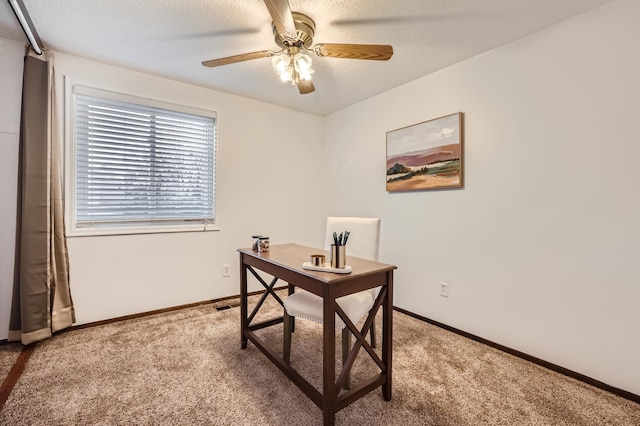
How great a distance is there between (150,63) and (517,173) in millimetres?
3137

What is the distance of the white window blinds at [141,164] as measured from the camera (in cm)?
249

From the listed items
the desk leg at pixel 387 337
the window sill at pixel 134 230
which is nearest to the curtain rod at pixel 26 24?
the window sill at pixel 134 230

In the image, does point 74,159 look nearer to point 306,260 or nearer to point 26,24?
point 26,24

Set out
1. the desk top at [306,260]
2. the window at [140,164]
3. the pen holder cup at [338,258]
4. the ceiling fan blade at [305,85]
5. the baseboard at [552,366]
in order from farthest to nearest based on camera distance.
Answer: the window at [140,164] → the ceiling fan blade at [305,85] → the baseboard at [552,366] → the pen holder cup at [338,258] → the desk top at [306,260]

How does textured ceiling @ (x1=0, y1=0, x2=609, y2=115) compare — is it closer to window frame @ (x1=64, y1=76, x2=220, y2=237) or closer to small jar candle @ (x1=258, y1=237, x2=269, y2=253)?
window frame @ (x1=64, y1=76, x2=220, y2=237)

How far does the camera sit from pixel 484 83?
228 cm

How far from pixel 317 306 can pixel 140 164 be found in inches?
86.9

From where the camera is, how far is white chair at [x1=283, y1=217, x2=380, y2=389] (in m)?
1.71

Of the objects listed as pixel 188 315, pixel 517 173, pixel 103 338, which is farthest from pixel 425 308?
pixel 103 338

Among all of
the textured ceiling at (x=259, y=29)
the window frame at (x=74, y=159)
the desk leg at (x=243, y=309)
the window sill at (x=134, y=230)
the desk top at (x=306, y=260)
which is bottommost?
the desk leg at (x=243, y=309)

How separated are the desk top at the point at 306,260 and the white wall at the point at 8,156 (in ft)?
5.89

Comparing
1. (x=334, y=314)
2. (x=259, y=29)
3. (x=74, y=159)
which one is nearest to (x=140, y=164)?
(x=74, y=159)

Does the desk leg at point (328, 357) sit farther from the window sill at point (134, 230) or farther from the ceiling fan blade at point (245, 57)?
the window sill at point (134, 230)

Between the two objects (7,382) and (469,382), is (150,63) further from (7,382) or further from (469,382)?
(469,382)
